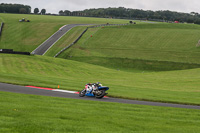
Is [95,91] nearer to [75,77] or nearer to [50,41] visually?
[75,77]

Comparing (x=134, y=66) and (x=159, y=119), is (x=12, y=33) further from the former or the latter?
(x=159, y=119)

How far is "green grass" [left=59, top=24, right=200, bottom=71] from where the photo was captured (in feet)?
214

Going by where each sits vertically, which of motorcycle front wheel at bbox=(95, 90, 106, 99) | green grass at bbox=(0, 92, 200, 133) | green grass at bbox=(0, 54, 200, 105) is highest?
green grass at bbox=(0, 92, 200, 133)

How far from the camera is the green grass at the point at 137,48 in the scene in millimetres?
65250

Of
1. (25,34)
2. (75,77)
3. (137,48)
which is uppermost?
(25,34)

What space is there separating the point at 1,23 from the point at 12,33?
14.3 metres

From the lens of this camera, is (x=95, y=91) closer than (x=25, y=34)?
Yes

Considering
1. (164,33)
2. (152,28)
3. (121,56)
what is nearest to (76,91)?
(121,56)

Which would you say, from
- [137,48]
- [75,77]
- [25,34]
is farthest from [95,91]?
[25,34]

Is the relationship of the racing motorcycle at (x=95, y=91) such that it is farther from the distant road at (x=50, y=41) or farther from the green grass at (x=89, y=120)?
the distant road at (x=50, y=41)

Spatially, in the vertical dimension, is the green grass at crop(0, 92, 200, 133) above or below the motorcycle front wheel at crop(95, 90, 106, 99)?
above

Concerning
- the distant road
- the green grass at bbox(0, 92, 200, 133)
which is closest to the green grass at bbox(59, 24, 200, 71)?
the distant road

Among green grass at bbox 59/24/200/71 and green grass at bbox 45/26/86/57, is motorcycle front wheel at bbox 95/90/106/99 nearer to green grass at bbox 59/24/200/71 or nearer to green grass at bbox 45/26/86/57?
green grass at bbox 59/24/200/71

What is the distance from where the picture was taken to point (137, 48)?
75.7 meters
